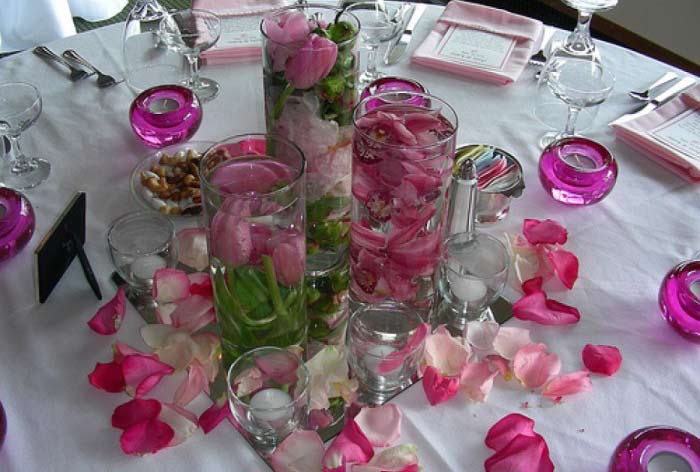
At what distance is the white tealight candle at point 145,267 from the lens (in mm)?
1013

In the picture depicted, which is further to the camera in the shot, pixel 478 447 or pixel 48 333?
pixel 48 333

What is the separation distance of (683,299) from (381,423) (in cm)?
41

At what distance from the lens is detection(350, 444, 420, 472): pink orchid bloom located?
31.5 inches

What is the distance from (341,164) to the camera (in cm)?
96

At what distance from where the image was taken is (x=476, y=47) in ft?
4.83

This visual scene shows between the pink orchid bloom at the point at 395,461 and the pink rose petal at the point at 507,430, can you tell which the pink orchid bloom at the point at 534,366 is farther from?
the pink orchid bloom at the point at 395,461

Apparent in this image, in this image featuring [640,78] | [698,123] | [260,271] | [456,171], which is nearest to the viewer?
[260,271]

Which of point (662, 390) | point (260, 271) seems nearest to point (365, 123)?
point (260, 271)

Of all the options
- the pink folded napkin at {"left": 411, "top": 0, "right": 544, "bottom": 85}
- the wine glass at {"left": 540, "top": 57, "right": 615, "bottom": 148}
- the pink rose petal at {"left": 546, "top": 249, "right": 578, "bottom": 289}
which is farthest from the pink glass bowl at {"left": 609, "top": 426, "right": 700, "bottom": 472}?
the pink folded napkin at {"left": 411, "top": 0, "right": 544, "bottom": 85}

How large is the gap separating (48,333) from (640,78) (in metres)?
1.10

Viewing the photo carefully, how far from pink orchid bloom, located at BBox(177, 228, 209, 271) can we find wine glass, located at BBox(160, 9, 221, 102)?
39cm

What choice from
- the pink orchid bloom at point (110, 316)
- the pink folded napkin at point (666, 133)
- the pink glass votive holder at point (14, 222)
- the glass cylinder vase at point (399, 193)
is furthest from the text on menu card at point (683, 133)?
the pink glass votive holder at point (14, 222)

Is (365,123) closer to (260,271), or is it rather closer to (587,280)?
(260,271)

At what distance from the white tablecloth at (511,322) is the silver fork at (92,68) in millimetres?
18
